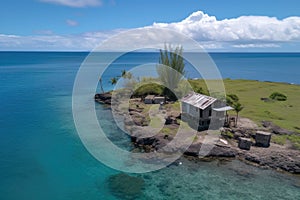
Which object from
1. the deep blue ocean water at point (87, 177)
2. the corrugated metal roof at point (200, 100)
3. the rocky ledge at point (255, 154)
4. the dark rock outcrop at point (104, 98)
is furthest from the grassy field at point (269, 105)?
the dark rock outcrop at point (104, 98)

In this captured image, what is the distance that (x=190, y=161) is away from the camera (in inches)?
1250

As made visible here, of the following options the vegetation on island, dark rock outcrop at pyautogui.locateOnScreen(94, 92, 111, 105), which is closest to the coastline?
the vegetation on island

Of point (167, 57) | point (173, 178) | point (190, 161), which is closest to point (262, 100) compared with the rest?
point (167, 57)

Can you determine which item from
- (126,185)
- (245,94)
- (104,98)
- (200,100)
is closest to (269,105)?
(245,94)

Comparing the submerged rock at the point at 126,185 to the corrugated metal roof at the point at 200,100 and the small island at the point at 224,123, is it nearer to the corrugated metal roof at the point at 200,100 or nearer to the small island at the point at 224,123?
the small island at the point at 224,123

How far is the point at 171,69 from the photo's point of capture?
60031mm

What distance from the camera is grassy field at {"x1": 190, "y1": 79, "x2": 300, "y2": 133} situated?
42844 millimetres

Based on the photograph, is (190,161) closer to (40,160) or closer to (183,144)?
(183,144)

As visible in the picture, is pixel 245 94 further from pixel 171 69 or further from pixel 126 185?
pixel 126 185

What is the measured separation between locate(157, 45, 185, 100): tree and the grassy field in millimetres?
4992

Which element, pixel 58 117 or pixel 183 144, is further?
pixel 58 117

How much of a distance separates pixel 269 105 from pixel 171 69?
73.8 ft

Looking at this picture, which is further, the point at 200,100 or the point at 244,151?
the point at 200,100

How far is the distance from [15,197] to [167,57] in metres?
44.6
